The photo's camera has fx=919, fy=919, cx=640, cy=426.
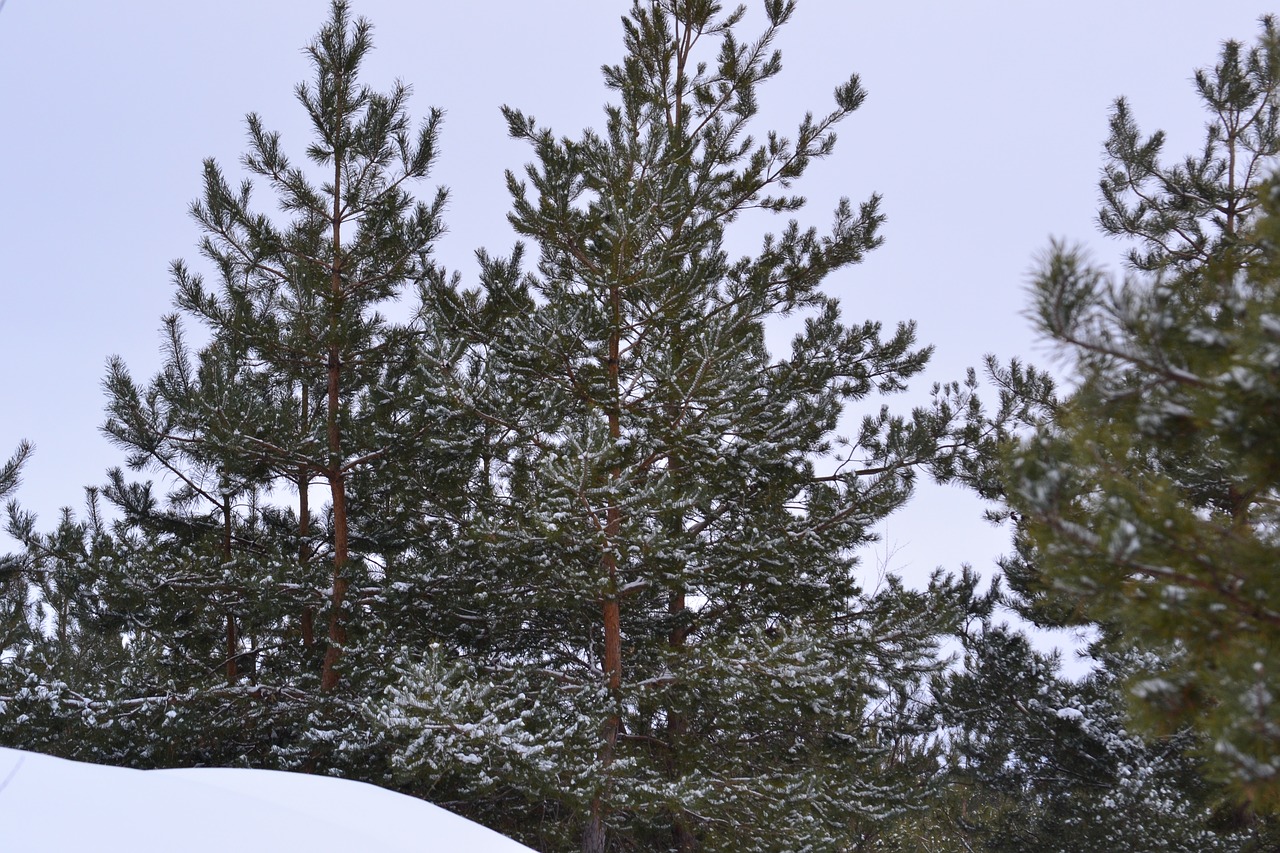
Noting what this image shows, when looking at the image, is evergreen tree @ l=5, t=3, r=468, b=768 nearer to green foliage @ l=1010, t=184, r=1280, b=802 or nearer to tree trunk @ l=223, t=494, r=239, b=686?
tree trunk @ l=223, t=494, r=239, b=686

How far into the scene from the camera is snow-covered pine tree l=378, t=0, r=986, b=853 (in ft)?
22.4

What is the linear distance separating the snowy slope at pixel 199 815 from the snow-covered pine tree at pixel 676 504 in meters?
2.73

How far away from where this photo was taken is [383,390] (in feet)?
27.3

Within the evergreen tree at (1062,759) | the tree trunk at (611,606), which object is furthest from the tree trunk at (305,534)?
the evergreen tree at (1062,759)

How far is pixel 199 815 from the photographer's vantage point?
9.12 ft

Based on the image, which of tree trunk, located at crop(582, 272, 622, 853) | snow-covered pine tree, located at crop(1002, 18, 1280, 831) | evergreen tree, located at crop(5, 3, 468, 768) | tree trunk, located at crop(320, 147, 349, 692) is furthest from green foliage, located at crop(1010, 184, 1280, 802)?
tree trunk, located at crop(320, 147, 349, 692)

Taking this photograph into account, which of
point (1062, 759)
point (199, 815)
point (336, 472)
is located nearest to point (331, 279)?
point (336, 472)

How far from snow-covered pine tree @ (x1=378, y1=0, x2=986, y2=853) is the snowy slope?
2734 millimetres

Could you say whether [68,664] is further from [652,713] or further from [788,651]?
[788,651]

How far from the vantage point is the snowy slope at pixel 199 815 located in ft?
8.36

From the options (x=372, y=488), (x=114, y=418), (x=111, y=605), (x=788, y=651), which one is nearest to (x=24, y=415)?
(x=114, y=418)

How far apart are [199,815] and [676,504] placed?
14.5ft

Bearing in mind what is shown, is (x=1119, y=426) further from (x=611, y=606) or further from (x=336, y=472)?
(x=336, y=472)

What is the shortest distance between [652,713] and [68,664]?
21.5 feet
